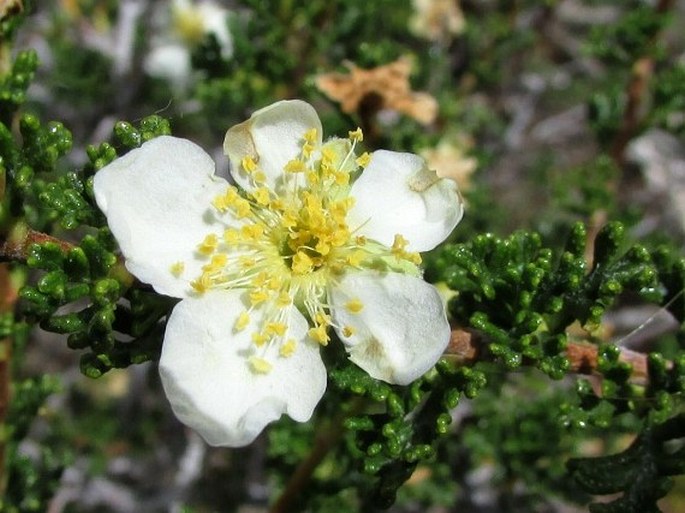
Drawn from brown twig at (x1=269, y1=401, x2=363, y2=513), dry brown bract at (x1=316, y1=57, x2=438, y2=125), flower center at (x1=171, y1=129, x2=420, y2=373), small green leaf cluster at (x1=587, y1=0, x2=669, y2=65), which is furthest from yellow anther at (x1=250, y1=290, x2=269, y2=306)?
small green leaf cluster at (x1=587, y1=0, x2=669, y2=65)

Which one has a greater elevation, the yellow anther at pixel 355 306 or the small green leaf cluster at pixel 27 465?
the yellow anther at pixel 355 306

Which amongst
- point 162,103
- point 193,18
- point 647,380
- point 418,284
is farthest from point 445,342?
point 193,18

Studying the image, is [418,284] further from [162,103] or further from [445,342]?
[162,103]

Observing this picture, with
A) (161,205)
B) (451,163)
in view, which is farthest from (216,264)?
(451,163)

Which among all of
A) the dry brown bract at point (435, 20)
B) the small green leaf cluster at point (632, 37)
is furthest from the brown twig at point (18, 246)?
the dry brown bract at point (435, 20)

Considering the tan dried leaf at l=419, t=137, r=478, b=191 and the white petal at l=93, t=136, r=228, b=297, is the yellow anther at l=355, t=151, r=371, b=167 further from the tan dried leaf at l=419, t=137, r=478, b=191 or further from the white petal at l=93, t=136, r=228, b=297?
the tan dried leaf at l=419, t=137, r=478, b=191

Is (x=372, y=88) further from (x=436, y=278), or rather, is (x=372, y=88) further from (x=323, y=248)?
(x=323, y=248)

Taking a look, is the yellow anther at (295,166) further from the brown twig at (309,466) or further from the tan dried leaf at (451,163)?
the tan dried leaf at (451,163)
